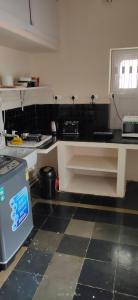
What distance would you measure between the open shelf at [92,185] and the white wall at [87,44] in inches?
32.1

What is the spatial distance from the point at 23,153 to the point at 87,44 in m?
1.75

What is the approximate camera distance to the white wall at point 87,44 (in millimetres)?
2938

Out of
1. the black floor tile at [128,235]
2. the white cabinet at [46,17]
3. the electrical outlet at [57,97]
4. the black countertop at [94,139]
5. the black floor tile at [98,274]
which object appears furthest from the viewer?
the electrical outlet at [57,97]

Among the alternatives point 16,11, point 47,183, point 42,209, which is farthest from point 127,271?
point 16,11

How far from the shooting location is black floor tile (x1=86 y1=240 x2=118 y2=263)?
203 cm

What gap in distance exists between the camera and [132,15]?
2.88 metres

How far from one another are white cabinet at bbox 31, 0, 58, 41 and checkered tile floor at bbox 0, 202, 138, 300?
2.04m

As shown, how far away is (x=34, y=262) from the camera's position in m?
1.99

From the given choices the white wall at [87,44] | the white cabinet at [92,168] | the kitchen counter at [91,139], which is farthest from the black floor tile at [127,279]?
the white wall at [87,44]

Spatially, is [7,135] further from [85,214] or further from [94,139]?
[85,214]

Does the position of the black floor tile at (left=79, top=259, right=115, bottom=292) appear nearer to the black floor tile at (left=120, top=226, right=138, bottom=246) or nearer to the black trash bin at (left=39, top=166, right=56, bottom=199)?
the black floor tile at (left=120, top=226, right=138, bottom=246)

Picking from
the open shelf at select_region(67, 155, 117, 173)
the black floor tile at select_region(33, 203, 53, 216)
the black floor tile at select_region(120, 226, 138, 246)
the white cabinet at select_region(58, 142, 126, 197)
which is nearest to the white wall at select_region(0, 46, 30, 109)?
the white cabinet at select_region(58, 142, 126, 197)

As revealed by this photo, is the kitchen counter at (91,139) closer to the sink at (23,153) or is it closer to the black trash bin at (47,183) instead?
the sink at (23,153)

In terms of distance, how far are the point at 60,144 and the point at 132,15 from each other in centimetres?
179
